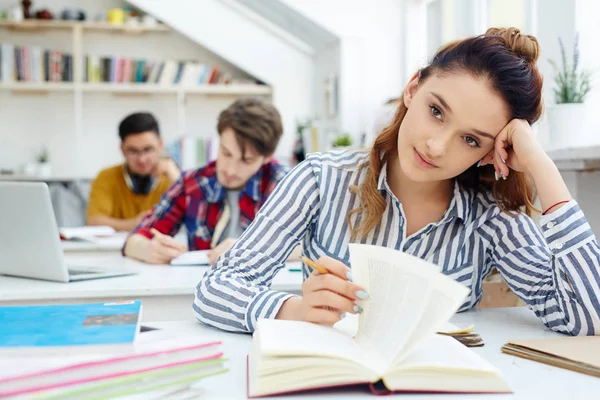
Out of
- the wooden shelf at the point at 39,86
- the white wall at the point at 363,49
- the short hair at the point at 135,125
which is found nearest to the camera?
the short hair at the point at 135,125

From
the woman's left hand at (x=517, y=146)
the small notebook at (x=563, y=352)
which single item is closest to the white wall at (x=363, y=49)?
the woman's left hand at (x=517, y=146)

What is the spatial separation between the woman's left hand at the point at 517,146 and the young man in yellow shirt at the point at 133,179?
9.85 ft

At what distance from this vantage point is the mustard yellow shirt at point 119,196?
4.20 meters

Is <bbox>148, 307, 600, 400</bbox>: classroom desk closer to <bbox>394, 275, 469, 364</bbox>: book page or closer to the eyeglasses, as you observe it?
<bbox>394, 275, 469, 364</bbox>: book page

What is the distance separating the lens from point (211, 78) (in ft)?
18.7

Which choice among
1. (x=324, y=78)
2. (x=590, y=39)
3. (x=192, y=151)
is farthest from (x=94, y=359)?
(x=192, y=151)

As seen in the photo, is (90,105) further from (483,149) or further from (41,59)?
(483,149)

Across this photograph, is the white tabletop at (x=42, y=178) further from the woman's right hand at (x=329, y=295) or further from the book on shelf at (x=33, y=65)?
the woman's right hand at (x=329, y=295)

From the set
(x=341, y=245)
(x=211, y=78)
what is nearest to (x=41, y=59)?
(x=211, y=78)

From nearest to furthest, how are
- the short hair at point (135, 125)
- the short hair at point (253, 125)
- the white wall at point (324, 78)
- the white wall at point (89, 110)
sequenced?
the short hair at point (253, 125), the short hair at point (135, 125), the white wall at point (324, 78), the white wall at point (89, 110)

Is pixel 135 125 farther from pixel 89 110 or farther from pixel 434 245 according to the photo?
pixel 434 245

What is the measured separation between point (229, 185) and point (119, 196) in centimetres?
172

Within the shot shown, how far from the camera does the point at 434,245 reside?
1.49 meters

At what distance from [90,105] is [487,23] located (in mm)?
3548
